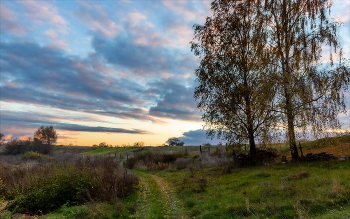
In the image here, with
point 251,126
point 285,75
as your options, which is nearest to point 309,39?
point 285,75

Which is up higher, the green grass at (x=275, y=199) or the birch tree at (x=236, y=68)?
the birch tree at (x=236, y=68)

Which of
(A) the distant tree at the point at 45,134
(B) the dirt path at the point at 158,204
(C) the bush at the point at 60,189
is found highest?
(A) the distant tree at the point at 45,134

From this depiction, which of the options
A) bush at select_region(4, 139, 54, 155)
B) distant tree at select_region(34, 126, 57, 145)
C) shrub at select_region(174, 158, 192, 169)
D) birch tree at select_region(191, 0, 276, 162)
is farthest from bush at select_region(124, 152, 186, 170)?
distant tree at select_region(34, 126, 57, 145)

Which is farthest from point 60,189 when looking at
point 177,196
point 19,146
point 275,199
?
point 19,146

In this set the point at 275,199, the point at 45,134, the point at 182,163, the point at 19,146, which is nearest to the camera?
the point at 275,199

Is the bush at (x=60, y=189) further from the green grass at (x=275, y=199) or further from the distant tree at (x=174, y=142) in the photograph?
the distant tree at (x=174, y=142)

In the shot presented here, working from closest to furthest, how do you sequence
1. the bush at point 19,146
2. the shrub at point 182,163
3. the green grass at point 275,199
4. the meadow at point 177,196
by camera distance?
the green grass at point 275,199 < the meadow at point 177,196 < the shrub at point 182,163 < the bush at point 19,146

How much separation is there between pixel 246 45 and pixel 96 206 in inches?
722

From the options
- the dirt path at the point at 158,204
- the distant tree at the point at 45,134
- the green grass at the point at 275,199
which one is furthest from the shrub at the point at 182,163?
the distant tree at the point at 45,134

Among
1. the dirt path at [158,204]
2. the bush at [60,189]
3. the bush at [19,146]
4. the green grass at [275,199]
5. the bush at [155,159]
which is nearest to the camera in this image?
the green grass at [275,199]

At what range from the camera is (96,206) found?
10.7m

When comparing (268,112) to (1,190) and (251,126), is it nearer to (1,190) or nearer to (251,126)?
(251,126)

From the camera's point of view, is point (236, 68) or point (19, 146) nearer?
point (236, 68)

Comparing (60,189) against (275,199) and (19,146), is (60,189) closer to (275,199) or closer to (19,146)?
(275,199)
